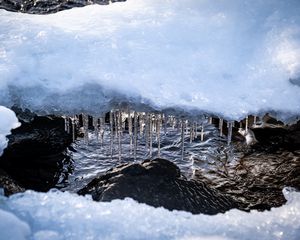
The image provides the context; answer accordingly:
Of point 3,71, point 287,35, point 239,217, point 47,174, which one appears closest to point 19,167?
point 47,174

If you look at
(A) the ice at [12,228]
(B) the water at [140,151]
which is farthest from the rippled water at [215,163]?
(A) the ice at [12,228]

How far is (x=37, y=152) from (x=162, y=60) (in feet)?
9.63

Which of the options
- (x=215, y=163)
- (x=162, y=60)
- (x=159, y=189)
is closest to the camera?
(x=162, y=60)

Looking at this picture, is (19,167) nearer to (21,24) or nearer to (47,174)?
(47,174)

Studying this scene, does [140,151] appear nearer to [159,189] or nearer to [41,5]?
[159,189]

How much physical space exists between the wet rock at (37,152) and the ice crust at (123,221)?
1.83m

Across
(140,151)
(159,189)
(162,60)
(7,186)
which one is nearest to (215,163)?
(140,151)

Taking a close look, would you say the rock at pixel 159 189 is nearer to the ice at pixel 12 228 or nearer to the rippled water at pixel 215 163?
the rippled water at pixel 215 163

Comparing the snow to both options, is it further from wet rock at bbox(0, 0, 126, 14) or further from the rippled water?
wet rock at bbox(0, 0, 126, 14)

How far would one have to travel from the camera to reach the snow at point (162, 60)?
374 centimetres

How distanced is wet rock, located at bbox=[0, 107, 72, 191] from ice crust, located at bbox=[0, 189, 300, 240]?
183cm

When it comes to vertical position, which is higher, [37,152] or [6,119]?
[6,119]

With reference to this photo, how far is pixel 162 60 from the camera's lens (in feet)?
12.9

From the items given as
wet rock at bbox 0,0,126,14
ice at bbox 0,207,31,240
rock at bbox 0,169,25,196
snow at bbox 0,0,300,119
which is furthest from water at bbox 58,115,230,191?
wet rock at bbox 0,0,126,14
